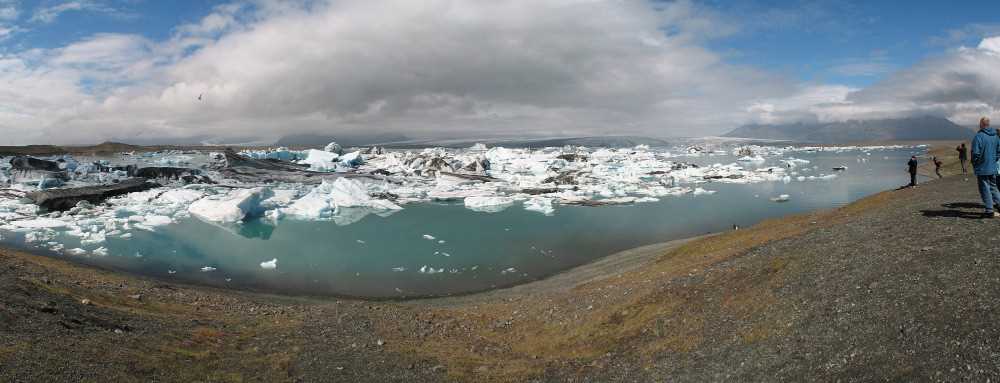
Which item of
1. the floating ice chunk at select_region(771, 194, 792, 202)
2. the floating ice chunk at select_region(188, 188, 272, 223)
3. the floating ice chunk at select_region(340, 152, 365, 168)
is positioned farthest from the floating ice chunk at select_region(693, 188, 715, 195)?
the floating ice chunk at select_region(340, 152, 365, 168)

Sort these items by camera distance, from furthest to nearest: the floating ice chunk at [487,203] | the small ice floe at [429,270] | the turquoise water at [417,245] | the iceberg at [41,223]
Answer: the floating ice chunk at [487,203] → the iceberg at [41,223] → the small ice floe at [429,270] → the turquoise water at [417,245]

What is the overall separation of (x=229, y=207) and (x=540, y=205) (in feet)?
71.7

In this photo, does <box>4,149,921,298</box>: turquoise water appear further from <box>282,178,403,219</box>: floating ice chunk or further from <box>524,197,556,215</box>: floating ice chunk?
<box>282,178,403,219</box>: floating ice chunk

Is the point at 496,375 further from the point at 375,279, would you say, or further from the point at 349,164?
the point at 349,164

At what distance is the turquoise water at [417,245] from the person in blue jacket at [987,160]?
13.7 meters

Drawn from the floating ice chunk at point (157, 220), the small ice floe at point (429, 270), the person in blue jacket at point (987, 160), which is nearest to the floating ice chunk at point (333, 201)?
the floating ice chunk at point (157, 220)

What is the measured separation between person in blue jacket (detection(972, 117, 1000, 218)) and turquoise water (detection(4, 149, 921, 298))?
1370 centimetres

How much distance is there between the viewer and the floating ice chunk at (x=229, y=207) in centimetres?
3291

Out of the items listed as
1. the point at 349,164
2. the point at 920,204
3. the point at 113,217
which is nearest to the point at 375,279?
the point at 920,204

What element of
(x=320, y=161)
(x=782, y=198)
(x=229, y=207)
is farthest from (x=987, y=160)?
(x=320, y=161)

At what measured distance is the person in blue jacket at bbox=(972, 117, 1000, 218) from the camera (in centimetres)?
973

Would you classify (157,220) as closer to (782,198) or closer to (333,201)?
(333,201)

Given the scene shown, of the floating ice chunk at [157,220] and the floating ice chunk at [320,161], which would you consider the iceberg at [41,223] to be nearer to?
the floating ice chunk at [157,220]

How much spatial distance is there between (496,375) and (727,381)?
421 centimetres
